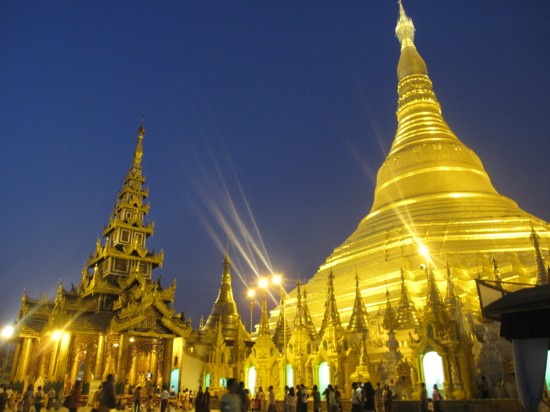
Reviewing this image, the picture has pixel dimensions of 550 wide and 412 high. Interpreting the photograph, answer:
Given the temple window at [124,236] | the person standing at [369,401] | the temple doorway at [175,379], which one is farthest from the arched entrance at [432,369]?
the temple window at [124,236]

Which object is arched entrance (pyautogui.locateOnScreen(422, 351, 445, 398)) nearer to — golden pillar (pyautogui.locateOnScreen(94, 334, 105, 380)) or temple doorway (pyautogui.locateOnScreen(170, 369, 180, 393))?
temple doorway (pyautogui.locateOnScreen(170, 369, 180, 393))

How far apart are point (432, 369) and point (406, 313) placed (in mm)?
4133

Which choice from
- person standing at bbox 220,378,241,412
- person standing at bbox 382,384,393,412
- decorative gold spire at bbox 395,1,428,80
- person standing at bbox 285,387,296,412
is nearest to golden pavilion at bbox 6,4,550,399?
person standing at bbox 382,384,393,412

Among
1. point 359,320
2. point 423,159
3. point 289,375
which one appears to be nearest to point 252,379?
point 289,375

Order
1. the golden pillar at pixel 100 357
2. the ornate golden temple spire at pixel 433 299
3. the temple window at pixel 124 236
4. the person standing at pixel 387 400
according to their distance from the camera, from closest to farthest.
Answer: the person standing at pixel 387 400
the ornate golden temple spire at pixel 433 299
the golden pillar at pixel 100 357
the temple window at pixel 124 236

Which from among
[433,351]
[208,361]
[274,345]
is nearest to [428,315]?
[433,351]

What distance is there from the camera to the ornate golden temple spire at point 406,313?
20.7 meters

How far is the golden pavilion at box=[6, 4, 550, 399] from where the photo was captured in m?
18.4

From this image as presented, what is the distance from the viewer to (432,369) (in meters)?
17.2

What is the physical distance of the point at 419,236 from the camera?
1118 inches

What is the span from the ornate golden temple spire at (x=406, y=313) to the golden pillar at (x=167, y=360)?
12534mm

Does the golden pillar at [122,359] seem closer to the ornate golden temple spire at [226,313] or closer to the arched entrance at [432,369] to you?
the ornate golden temple spire at [226,313]

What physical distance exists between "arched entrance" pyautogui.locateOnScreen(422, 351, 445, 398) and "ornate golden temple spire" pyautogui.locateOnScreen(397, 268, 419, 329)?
125 inches

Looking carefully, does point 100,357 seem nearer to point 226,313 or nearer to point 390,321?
point 226,313
